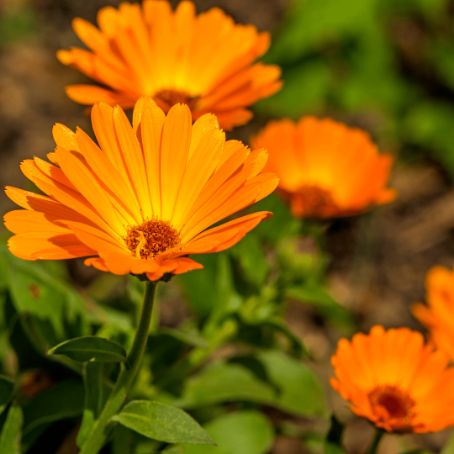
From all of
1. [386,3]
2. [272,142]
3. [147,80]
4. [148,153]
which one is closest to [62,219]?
[148,153]

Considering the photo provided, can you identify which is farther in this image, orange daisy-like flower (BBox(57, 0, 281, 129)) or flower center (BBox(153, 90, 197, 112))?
flower center (BBox(153, 90, 197, 112))

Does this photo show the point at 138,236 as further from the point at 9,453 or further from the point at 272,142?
the point at 272,142

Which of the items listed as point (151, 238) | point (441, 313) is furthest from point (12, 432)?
point (441, 313)

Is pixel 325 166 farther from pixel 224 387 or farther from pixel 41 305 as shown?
pixel 41 305

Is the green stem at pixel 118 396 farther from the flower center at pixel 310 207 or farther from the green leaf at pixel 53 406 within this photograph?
the flower center at pixel 310 207

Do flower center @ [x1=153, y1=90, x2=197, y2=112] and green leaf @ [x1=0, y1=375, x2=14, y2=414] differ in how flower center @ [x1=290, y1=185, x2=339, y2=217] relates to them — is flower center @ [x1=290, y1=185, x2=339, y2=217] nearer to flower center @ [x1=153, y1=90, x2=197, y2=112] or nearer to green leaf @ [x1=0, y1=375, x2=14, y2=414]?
flower center @ [x1=153, y1=90, x2=197, y2=112]

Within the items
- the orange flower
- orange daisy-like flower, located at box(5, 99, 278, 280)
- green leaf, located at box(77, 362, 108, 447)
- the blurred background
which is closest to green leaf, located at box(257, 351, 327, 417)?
the orange flower
